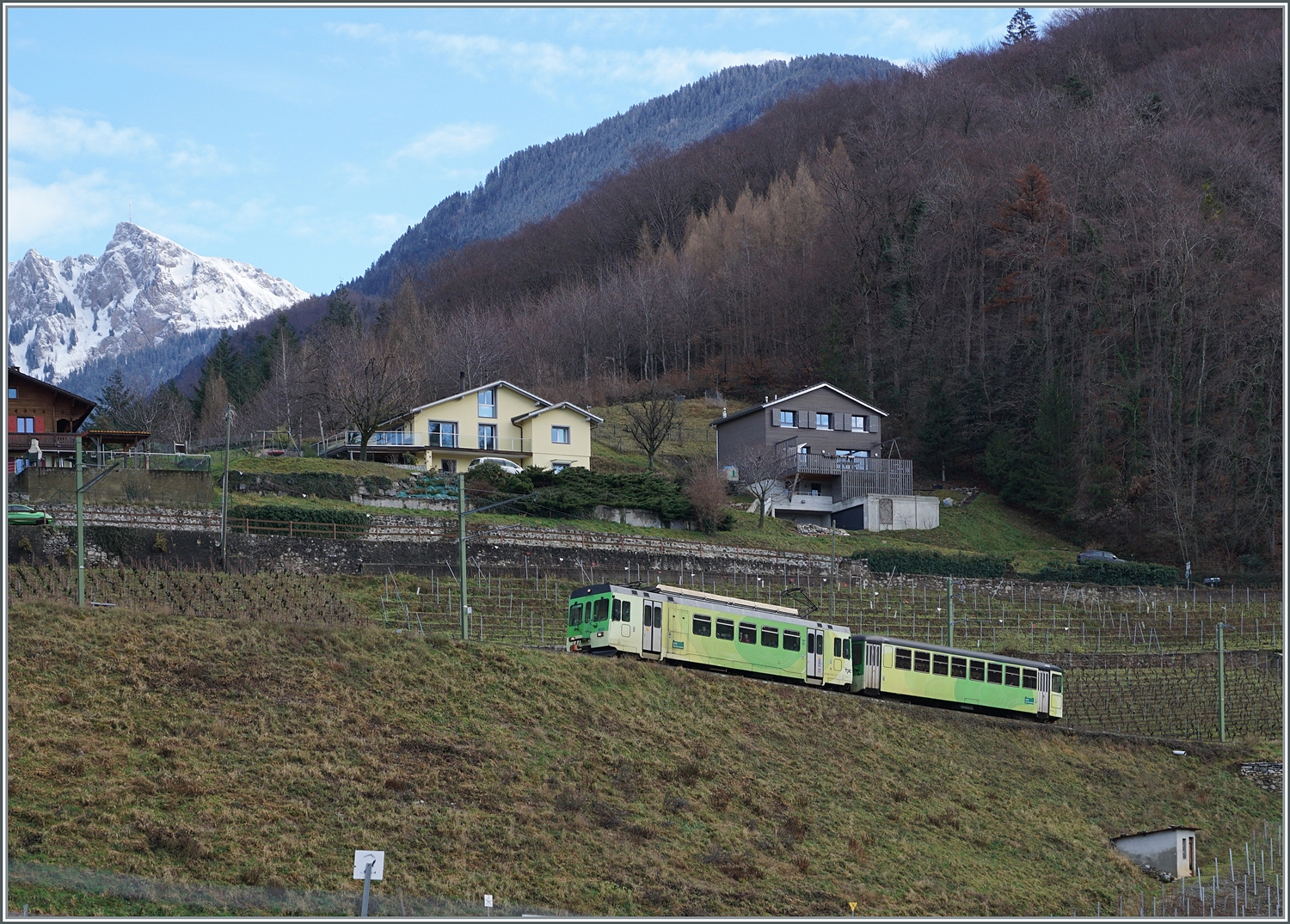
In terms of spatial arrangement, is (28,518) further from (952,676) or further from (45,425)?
Result: (952,676)

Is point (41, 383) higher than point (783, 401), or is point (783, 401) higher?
point (41, 383)

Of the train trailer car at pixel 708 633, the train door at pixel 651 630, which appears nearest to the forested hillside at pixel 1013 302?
the train trailer car at pixel 708 633

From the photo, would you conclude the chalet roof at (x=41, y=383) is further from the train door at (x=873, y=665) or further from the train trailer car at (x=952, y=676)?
the train trailer car at (x=952, y=676)

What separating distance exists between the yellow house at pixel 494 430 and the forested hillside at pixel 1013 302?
11.4ft

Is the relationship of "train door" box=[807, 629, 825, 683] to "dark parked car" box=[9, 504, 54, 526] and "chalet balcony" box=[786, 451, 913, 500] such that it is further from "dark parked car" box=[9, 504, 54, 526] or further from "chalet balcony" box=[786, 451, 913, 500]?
"chalet balcony" box=[786, 451, 913, 500]

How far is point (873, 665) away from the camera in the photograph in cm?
3441

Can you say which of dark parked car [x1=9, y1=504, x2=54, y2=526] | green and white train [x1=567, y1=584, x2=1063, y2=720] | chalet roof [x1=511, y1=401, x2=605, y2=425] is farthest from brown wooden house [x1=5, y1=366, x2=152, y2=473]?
green and white train [x1=567, y1=584, x2=1063, y2=720]

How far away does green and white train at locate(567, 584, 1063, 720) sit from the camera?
3181 centimetres

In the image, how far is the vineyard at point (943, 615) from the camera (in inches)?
1379

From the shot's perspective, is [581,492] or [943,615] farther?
[581,492]

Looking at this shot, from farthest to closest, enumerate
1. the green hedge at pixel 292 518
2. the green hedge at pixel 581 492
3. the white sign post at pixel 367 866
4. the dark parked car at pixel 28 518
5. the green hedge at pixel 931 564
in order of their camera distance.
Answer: the green hedge at pixel 931 564 → the green hedge at pixel 581 492 → the green hedge at pixel 292 518 → the dark parked car at pixel 28 518 → the white sign post at pixel 367 866

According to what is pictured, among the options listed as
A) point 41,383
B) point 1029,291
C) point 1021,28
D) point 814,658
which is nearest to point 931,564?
point 814,658

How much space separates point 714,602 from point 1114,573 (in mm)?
27431

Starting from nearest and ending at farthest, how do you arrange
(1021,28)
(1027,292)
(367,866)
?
(367,866) < (1027,292) < (1021,28)
